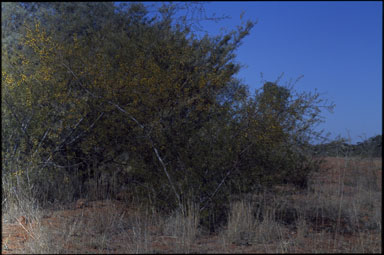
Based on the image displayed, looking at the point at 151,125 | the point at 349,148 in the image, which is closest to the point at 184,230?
the point at 151,125

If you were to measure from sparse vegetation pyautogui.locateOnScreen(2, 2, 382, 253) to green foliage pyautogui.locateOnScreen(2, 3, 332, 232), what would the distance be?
0.02 meters

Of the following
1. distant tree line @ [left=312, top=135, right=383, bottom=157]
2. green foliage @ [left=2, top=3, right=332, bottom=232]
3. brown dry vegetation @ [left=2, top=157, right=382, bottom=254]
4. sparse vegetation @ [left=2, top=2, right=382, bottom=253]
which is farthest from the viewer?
distant tree line @ [left=312, top=135, right=383, bottom=157]

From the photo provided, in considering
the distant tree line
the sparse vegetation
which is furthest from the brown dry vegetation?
the distant tree line

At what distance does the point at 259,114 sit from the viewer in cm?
641

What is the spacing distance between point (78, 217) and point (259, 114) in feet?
10.4

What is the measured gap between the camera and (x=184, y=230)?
201 inches

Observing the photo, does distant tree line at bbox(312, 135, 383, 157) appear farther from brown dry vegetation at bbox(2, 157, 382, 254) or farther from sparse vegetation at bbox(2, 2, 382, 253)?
brown dry vegetation at bbox(2, 157, 382, 254)

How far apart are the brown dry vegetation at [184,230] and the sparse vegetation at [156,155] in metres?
0.03

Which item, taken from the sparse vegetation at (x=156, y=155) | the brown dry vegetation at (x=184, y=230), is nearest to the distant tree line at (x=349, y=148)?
the sparse vegetation at (x=156, y=155)

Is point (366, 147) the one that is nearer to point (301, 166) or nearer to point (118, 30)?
point (301, 166)

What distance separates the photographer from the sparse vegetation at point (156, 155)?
5.79 meters

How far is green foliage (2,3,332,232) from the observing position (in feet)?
21.0

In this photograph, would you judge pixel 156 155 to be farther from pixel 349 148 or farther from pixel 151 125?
pixel 349 148

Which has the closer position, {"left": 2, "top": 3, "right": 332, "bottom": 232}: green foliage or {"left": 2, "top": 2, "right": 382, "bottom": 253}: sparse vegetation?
{"left": 2, "top": 2, "right": 382, "bottom": 253}: sparse vegetation
